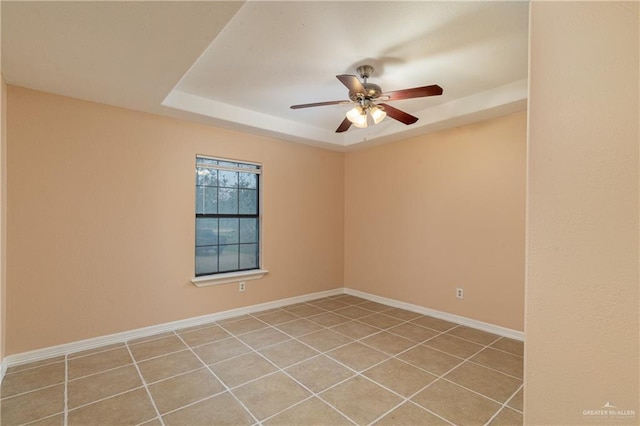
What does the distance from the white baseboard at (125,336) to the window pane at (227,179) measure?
5.25 ft

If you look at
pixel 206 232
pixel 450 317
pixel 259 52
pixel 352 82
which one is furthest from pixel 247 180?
pixel 450 317

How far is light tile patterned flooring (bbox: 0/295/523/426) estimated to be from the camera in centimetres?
197

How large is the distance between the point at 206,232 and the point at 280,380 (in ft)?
6.93

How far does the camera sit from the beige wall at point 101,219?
268cm

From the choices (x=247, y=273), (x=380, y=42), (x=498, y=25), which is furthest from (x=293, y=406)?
(x=498, y=25)

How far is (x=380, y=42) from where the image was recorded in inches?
89.0

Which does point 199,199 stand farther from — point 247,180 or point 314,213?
point 314,213

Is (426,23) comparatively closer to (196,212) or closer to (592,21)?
(592,21)

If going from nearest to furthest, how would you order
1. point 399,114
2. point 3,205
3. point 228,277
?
point 3,205
point 399,114
point 228,277

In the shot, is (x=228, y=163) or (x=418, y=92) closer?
(x=418, y=92)

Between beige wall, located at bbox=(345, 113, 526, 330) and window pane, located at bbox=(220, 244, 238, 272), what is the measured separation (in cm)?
192

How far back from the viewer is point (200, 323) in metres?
3.64

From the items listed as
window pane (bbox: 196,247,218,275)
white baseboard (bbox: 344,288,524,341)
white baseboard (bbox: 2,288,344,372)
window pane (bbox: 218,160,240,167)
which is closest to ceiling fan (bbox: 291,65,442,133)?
window pane (bbox: 218,160,240,167)

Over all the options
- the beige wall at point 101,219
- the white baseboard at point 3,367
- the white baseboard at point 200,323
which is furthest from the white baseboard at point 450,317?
the white baseboard at point 3,367
